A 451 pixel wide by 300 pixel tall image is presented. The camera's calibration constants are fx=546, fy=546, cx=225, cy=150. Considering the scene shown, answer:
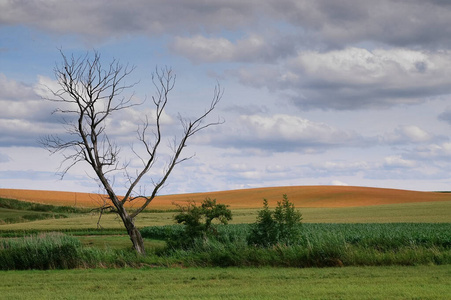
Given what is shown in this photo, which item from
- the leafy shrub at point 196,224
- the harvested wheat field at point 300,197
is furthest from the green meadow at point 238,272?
the harvested wheat field at point 300,197

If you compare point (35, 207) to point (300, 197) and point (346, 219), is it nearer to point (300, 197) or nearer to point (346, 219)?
point (300, 197)

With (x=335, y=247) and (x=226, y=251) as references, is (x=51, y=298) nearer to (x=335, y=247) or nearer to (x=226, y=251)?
(x=226, y=251)

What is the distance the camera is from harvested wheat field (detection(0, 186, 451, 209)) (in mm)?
85625

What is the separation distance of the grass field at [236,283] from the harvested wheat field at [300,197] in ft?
206

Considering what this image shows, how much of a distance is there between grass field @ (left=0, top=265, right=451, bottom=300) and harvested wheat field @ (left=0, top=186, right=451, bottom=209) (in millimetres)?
62754

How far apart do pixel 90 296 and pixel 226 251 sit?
7007 mm

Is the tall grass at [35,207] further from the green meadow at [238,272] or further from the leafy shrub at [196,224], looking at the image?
the green meadow at [238,272]

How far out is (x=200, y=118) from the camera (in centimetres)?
2734

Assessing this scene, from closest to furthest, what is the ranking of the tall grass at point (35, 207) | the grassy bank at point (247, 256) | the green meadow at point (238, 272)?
the green meadow at point (238, 272) → the grassy bank at point (247, 256) → the tall grass at point (35, 207)

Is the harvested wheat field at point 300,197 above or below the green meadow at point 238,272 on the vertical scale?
above

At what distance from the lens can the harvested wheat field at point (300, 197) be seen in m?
85.6

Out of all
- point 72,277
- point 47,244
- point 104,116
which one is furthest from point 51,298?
point 104,116

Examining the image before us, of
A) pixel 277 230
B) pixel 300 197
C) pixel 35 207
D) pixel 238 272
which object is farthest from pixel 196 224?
pixel 300 197

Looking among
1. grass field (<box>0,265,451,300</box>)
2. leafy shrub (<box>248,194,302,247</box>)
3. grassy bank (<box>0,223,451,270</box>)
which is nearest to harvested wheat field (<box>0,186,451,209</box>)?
leafy shrub (<box>248,194,302,247</box>)
